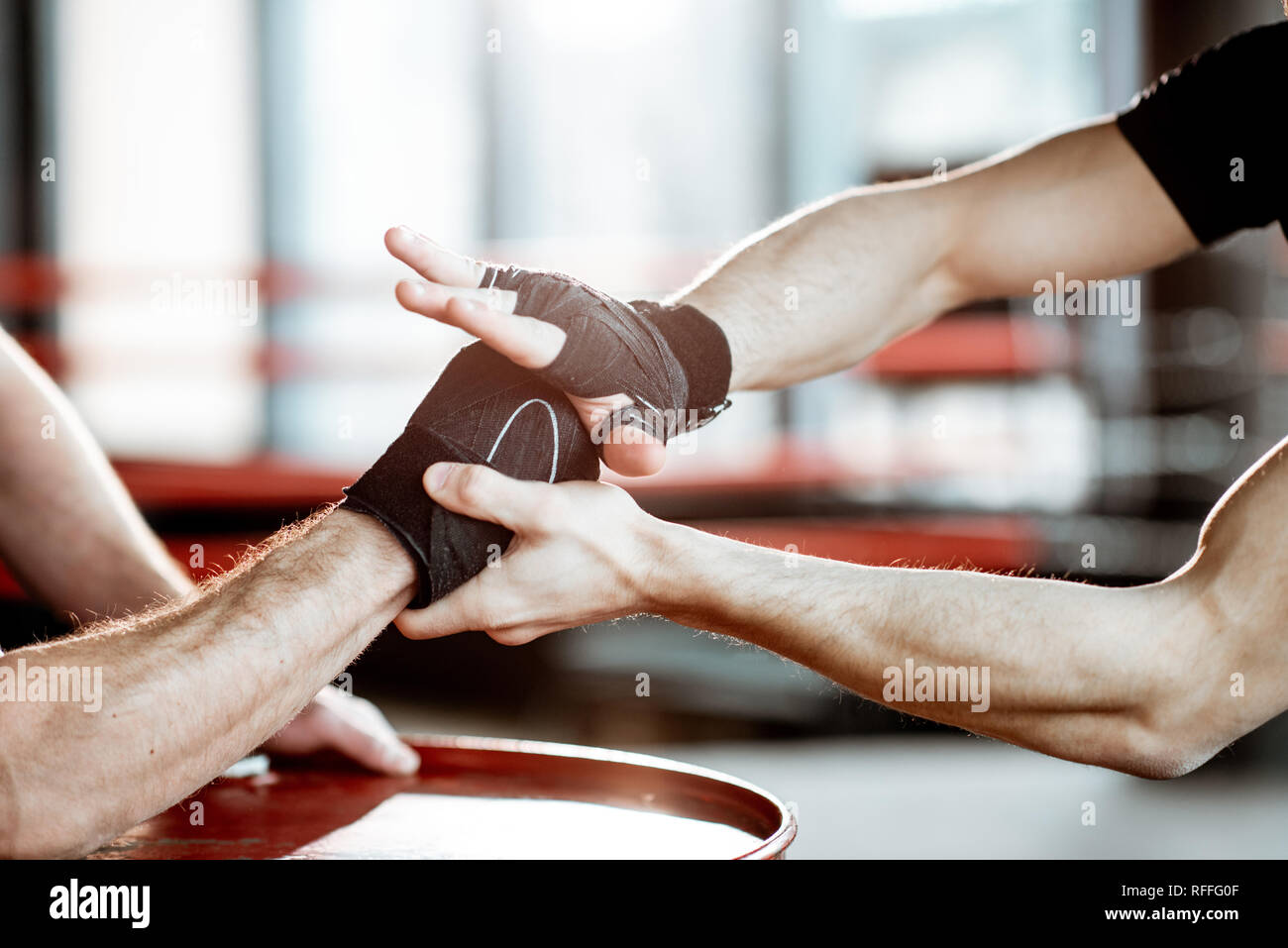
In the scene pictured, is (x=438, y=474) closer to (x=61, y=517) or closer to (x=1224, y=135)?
A: (x=61, y=517)

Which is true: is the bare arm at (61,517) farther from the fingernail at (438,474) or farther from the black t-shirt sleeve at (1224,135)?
the black t-shirt sleeve at (1224,135)

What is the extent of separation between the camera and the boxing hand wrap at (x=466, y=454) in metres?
1.06

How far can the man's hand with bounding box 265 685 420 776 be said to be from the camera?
4.15ft

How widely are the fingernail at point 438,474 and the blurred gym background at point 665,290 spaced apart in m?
1.61

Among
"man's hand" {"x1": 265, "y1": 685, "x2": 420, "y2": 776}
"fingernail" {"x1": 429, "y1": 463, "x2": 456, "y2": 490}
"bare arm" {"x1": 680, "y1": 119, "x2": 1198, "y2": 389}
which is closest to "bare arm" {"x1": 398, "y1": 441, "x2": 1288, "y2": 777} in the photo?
"fingernail" {"x1": 429, "y1": 463, "x2": 456, "y2": 490}

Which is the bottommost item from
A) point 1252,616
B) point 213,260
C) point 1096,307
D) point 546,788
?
point 546,788

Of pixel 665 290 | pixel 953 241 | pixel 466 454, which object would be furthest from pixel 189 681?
pixel 665 290

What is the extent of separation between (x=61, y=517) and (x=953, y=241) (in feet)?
3.56

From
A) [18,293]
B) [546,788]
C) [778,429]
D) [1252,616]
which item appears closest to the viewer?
[1252,616]

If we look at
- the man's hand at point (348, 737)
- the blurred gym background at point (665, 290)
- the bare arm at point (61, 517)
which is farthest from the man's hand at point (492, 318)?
the blurred gym background at point (665, 290)

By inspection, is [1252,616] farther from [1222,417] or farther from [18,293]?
[18,293]
